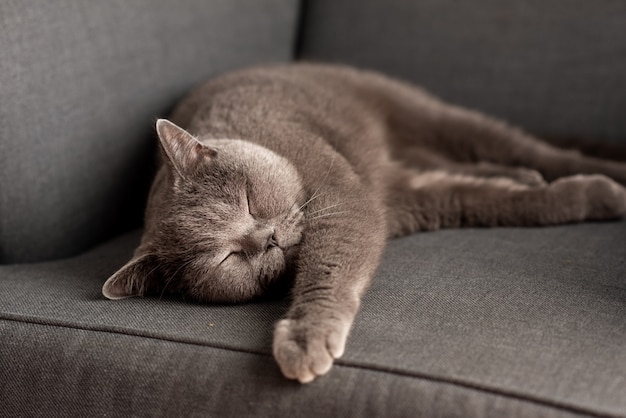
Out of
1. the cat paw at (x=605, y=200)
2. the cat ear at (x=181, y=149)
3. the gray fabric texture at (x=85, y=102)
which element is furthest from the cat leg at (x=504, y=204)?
the gray fabric texture at (x=85, y=102)

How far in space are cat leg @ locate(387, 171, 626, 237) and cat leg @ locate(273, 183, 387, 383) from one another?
0.63 ft

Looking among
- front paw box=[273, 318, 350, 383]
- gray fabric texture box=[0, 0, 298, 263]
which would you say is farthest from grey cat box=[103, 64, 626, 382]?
gray fabric texture box=[0, 0, 298, 263]

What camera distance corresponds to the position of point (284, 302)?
53.2 inches

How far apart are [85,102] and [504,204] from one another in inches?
46.1

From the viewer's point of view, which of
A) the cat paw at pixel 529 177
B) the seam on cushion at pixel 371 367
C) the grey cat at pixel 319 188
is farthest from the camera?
the cat paw at pixel 529 177

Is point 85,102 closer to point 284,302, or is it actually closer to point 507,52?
point 284,302

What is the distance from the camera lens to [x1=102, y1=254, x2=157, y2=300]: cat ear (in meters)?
1.34

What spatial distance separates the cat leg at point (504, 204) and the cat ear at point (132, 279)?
0.62 metres

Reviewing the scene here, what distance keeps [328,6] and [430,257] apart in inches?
51.3

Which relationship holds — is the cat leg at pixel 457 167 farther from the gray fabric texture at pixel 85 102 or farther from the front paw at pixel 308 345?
the front paw at pixel 308 345

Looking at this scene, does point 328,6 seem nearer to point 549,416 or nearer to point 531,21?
point 531,21

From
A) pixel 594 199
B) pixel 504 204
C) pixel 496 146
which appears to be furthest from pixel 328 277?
pixel 496 146

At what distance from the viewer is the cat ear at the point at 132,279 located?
134cm

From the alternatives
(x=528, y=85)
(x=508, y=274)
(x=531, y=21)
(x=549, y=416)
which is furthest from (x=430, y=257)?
(x=531, y=21)
